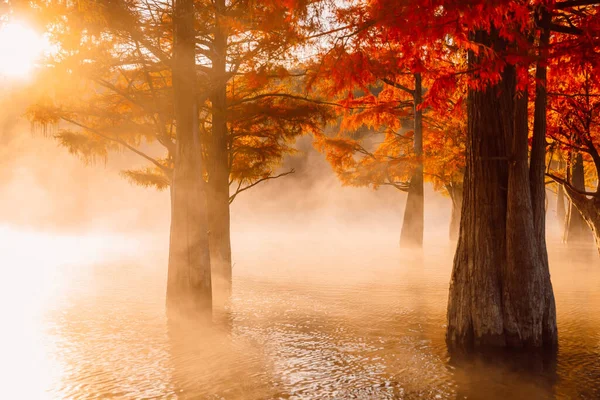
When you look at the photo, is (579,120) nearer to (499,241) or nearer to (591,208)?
(591,208)

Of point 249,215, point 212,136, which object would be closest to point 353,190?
point 249,215

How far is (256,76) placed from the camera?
39.4 ft

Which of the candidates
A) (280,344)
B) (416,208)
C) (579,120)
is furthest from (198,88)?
(416,208)

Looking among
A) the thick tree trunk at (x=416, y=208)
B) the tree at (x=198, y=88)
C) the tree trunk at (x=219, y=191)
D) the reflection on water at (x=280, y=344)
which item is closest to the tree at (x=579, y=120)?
the reflection on water at (x=280, y=344)

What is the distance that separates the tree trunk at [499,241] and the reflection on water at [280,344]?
0.47m

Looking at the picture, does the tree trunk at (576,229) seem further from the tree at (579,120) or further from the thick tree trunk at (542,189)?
the thick tree trunk at (542,189)

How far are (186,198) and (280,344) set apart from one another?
3.26 metres

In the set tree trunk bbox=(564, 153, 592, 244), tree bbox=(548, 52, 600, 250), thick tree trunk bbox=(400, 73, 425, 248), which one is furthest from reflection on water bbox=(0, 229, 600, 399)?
tree trunk bbox=(564, 153, 592, 244)

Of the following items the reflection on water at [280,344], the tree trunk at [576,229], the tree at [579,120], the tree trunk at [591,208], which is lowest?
the reflection on water at [280,344]

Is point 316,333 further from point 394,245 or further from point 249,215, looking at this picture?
point 249,215

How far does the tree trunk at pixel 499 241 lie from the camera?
8.25m

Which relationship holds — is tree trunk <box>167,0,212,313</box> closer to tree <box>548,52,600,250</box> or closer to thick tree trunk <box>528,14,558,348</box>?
thick tree trunk <box>528,14,558,348</box>

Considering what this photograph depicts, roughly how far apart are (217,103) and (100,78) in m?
3.98

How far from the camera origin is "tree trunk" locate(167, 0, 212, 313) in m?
10.6
